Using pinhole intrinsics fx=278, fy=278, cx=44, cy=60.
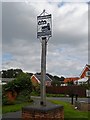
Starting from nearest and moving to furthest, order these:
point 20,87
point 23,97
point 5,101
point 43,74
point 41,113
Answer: point 41,113 < point 43,74 < point 5,101 < point 23,97 < point 20,87

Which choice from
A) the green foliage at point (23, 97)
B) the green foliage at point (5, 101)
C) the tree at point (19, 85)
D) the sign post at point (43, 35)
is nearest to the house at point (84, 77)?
the tree at point (19, 85)

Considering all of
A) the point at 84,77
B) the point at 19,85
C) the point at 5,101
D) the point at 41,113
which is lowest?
the point at 5,101

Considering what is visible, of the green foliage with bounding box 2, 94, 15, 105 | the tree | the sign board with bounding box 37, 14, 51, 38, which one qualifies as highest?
the sign board with bounding box 37, 14, 51, 38

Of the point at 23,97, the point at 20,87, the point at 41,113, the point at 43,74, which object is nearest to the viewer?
the point at 41,113

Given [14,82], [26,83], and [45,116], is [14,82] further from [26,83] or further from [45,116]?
[45,116]

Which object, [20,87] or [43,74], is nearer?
[43,74]

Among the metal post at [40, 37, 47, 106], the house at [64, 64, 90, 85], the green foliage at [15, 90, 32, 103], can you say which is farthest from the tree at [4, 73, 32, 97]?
the house at [64, 64, 90, 85]

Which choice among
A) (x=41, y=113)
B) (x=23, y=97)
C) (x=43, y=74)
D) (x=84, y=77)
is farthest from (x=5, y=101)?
(x=84, y=77)

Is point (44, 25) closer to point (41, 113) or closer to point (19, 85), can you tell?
point (41, 113)

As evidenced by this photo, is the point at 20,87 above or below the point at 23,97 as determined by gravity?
above

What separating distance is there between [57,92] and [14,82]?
24.5 m

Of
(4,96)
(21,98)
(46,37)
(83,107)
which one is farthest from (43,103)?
(21,98)

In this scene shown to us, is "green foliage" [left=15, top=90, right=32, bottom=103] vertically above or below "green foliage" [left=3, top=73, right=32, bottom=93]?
below

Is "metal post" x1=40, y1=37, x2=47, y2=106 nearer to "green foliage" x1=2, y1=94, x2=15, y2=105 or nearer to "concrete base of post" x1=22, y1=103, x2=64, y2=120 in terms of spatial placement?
"concrete base of post" x1=22, y1=103, x2=64, y2=120
